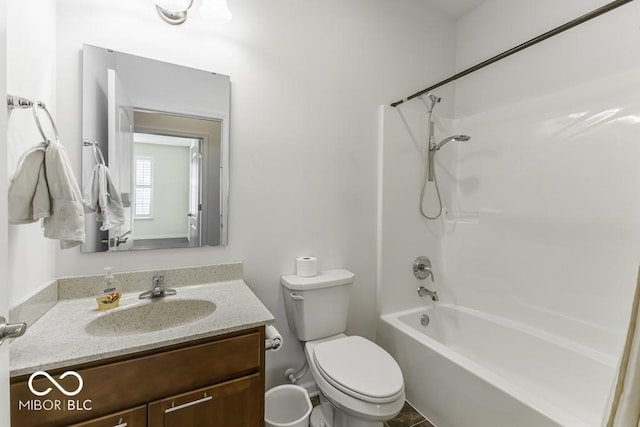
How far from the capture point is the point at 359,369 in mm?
1300

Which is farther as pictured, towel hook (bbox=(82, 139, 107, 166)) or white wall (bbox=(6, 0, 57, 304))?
towel hook (bbox=(82, 139, 107, 166))

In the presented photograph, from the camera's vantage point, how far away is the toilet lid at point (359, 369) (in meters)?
1.17

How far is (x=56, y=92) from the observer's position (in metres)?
1.18

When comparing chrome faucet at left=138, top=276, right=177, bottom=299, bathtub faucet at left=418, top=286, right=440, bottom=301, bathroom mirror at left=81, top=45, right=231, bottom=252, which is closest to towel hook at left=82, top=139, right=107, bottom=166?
bathroom mirror at left=81, top=45, right=231, bottom=252

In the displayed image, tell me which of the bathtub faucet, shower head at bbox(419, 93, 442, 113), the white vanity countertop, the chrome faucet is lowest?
the bathtub faucet

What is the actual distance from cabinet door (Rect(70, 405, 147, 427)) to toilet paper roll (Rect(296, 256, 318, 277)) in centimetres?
91

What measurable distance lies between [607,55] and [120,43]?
8.12ft

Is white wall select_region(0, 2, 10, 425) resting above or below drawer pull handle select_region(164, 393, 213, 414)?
above

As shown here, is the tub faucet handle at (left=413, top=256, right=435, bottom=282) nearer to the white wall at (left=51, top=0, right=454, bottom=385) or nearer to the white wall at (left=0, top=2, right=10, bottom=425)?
the white wall at (left=51, top=0, right=454, bottom=385)

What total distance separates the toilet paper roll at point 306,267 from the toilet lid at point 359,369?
0.39 m

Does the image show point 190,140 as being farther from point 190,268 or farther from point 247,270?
point 247,270

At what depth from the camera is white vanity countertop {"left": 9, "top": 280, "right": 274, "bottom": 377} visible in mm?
777

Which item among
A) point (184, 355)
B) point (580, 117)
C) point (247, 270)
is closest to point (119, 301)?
point (184, 355)

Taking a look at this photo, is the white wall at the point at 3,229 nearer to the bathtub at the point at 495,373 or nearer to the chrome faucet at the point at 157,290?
the chrome faucet at the point at 157,290
